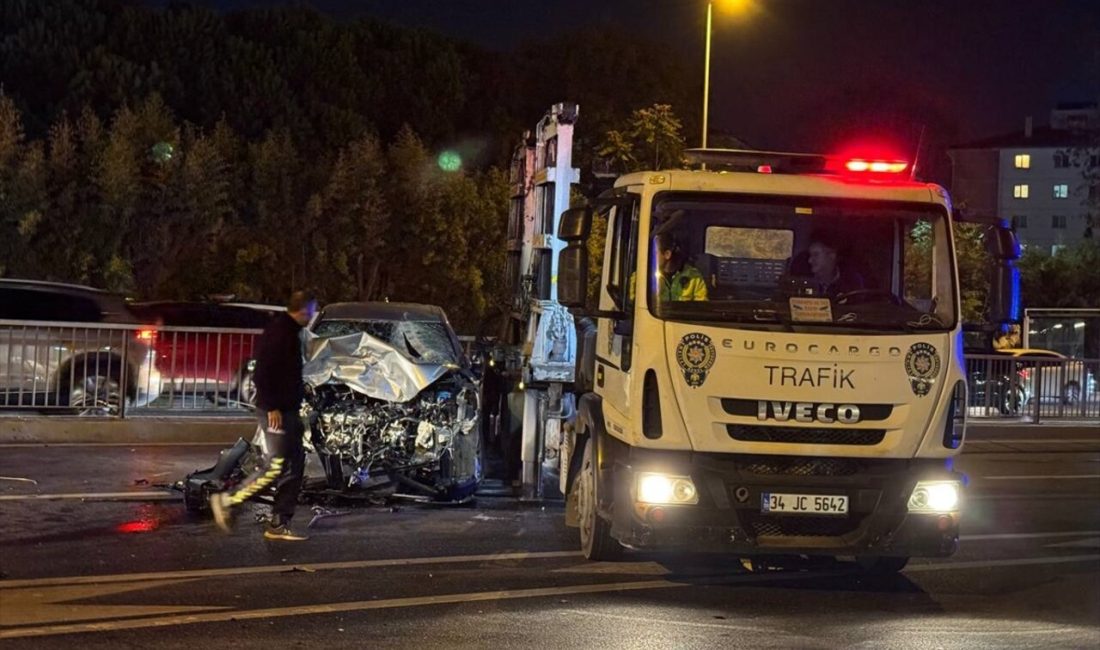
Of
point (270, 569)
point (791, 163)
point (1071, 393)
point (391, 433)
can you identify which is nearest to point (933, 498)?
point (791, 163)

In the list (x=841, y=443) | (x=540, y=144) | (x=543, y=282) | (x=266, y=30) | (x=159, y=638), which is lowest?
(x=159, y=638)

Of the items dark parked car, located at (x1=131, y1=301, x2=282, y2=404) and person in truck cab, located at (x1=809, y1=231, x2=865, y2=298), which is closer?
person in truck cab, located at (x1=809, y1=231, x2=865, y2=298)

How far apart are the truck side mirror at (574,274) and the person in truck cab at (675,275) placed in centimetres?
53

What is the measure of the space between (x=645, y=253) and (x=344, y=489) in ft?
14.5

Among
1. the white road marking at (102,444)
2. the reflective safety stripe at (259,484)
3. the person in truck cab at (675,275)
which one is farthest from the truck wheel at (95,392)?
the person in truck cab at (675,275)

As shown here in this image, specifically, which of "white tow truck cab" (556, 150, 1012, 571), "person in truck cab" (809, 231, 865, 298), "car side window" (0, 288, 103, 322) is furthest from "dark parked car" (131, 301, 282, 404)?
"person in truck cab" (809, 231, 865, 298)

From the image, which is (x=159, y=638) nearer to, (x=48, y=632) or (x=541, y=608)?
(x=48, y=632)

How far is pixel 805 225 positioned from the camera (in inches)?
339

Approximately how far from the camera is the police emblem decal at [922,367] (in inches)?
320

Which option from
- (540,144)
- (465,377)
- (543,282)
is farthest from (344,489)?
(540,144)

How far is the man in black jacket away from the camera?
32.6 ft

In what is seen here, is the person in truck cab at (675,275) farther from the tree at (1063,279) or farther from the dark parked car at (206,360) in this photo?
the tree at (1063,279)

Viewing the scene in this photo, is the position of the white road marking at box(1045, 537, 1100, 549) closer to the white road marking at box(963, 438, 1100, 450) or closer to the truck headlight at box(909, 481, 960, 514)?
the truck headlight at box(909, 481, 960, 514)

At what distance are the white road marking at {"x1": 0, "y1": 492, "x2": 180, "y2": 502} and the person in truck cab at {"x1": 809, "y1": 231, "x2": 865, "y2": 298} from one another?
19.3 ft
